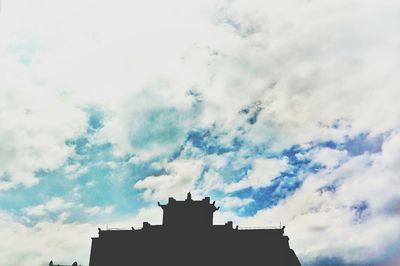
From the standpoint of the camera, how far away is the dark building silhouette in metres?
36.6

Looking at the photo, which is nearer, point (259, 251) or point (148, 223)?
point (259, 251)

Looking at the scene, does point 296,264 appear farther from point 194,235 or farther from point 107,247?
point 107,247

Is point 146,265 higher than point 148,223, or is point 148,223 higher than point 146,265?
point 148,223

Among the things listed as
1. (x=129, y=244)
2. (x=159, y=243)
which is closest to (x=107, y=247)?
(x=129, y=244)

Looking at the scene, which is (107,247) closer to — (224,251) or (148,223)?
(148,223)

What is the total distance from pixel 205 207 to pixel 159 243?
564 cm

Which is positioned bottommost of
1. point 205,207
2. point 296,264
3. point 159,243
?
point 296,264

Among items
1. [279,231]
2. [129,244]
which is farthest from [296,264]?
[129,244]

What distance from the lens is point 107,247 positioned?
38.6m

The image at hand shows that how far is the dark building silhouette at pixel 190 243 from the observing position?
36625 mm

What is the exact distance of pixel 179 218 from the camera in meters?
39.1

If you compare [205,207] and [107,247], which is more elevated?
[205,207]

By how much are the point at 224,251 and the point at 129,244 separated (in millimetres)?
9301

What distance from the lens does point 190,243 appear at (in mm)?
37844
